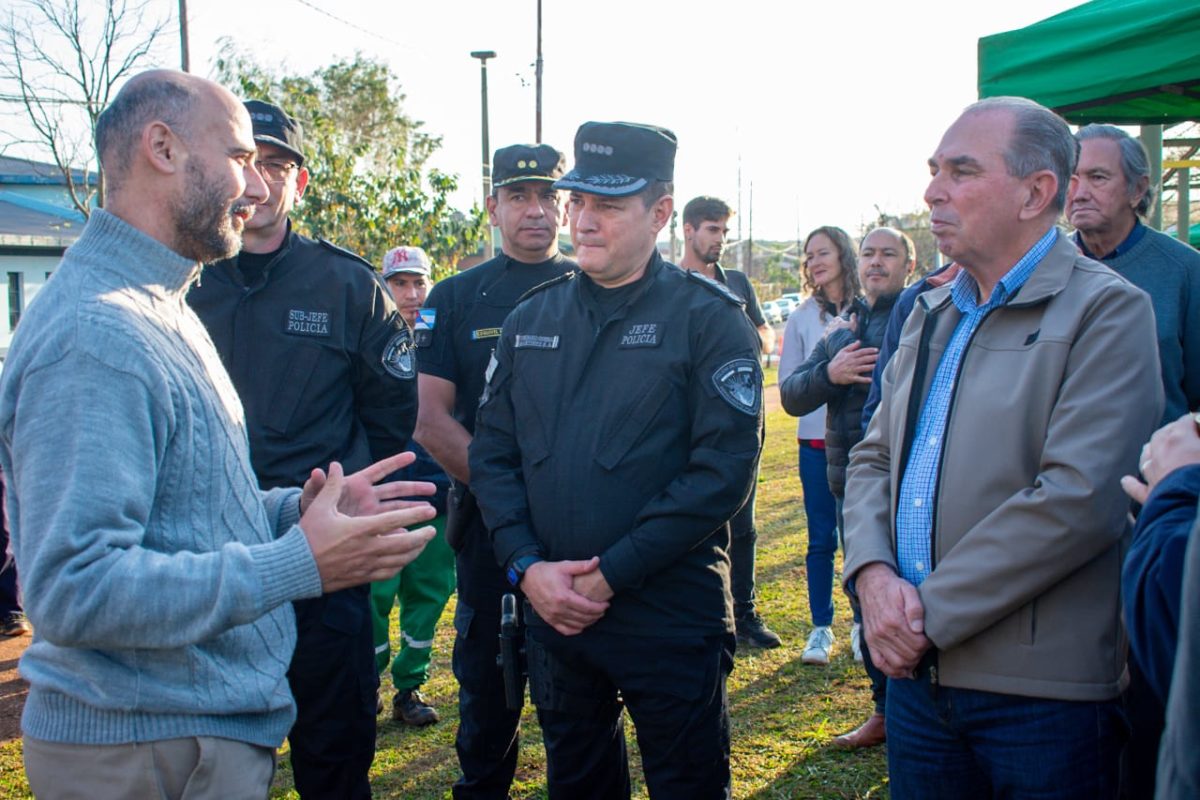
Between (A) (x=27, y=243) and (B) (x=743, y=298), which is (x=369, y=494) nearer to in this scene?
(B) (x=743, y=298)

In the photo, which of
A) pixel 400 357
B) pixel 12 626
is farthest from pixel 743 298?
pixel 12 626

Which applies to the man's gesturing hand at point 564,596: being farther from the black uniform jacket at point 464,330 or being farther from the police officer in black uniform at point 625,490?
the black uniform jacket at point 464,330

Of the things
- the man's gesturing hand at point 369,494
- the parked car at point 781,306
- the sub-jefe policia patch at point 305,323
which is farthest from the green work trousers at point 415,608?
the parked car at point 781,306

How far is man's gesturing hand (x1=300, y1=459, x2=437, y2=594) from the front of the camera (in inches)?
77.8

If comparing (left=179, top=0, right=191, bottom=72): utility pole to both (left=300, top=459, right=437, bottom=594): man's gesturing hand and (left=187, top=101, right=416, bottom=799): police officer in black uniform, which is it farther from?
(left=300, top=459, right=437, bottom=594): man's gesturing hand

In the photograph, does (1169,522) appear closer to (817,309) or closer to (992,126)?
(992,126)

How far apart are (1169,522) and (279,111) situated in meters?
3.04

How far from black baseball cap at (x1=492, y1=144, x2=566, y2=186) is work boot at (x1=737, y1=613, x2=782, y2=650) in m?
2.85

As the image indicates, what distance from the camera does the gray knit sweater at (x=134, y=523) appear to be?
173cm

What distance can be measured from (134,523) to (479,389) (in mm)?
2261

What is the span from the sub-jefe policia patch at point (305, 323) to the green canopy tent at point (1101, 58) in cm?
282

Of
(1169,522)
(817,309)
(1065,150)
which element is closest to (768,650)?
(817,309)

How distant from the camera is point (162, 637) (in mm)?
1791

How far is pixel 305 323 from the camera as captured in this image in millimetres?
3301
